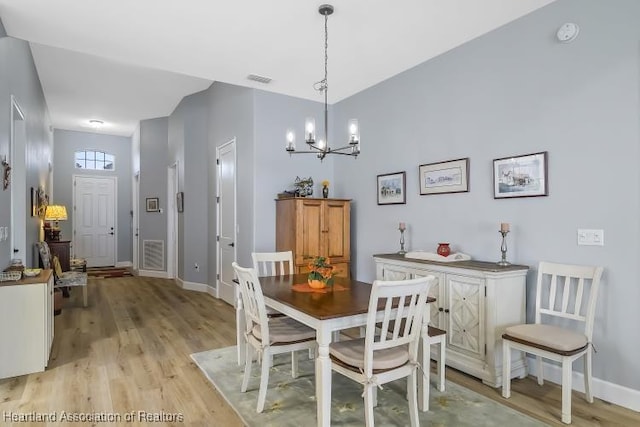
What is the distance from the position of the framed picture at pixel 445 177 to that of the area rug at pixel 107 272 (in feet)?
21.8

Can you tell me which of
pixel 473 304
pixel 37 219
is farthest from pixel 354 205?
pixel 37 219

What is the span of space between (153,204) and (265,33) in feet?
18.7

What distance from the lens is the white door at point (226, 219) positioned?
5.17 metres

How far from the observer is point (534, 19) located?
2.92 meters

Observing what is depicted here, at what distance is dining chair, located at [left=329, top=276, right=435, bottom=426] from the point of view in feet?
6.43

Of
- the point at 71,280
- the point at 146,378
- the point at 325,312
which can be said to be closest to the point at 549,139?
the point at 325,312

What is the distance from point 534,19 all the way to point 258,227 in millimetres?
3402

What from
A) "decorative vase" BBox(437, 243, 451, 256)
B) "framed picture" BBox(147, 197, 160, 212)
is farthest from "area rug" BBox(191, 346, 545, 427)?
"framed picture" BBox(147, 197, 160, 212)

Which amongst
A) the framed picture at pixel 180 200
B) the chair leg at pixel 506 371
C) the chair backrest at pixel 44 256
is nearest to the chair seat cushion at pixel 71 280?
the chair backrest at pixel 44 256

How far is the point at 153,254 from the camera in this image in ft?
25.4

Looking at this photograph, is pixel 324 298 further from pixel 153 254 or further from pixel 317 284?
pixel 153 254

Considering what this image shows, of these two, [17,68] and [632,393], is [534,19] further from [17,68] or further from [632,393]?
[17,68]

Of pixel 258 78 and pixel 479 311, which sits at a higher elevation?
pixel 258 78

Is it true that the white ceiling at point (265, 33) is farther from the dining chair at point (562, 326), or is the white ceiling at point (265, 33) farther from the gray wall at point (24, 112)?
the dining chair at point (562, 326)
